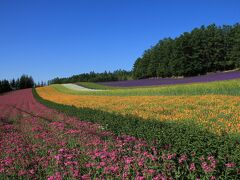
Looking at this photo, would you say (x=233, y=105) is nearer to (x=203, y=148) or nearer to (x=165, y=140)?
(x=165, y=140)

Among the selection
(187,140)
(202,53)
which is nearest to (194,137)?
(187,140)

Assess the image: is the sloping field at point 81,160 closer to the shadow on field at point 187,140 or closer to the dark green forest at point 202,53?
the shadow on field at point 187,140

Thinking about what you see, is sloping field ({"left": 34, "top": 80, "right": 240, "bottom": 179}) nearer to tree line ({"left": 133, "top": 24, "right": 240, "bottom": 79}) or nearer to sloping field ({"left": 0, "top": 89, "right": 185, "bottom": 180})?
sloping field ({"left": 0, "top": 89, "right": 185, "bottom": 180})

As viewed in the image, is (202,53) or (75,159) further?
(202,53)

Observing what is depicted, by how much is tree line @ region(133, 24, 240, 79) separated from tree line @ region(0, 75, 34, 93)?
41.9 meters

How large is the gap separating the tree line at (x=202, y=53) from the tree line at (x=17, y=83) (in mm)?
41892

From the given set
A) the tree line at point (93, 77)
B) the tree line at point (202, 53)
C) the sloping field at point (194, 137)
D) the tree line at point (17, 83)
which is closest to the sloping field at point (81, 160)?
the sloping field at point (194, 137)

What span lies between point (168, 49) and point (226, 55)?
16.3m

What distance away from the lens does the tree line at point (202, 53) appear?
3182 inches

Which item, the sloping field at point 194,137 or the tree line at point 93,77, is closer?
the sloping field at point 194,137

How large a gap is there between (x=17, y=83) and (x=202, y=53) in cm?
5676

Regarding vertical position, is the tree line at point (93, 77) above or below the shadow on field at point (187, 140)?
above

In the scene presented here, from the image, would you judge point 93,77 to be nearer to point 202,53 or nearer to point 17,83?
point 17,83

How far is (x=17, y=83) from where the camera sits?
10588 centimetres
